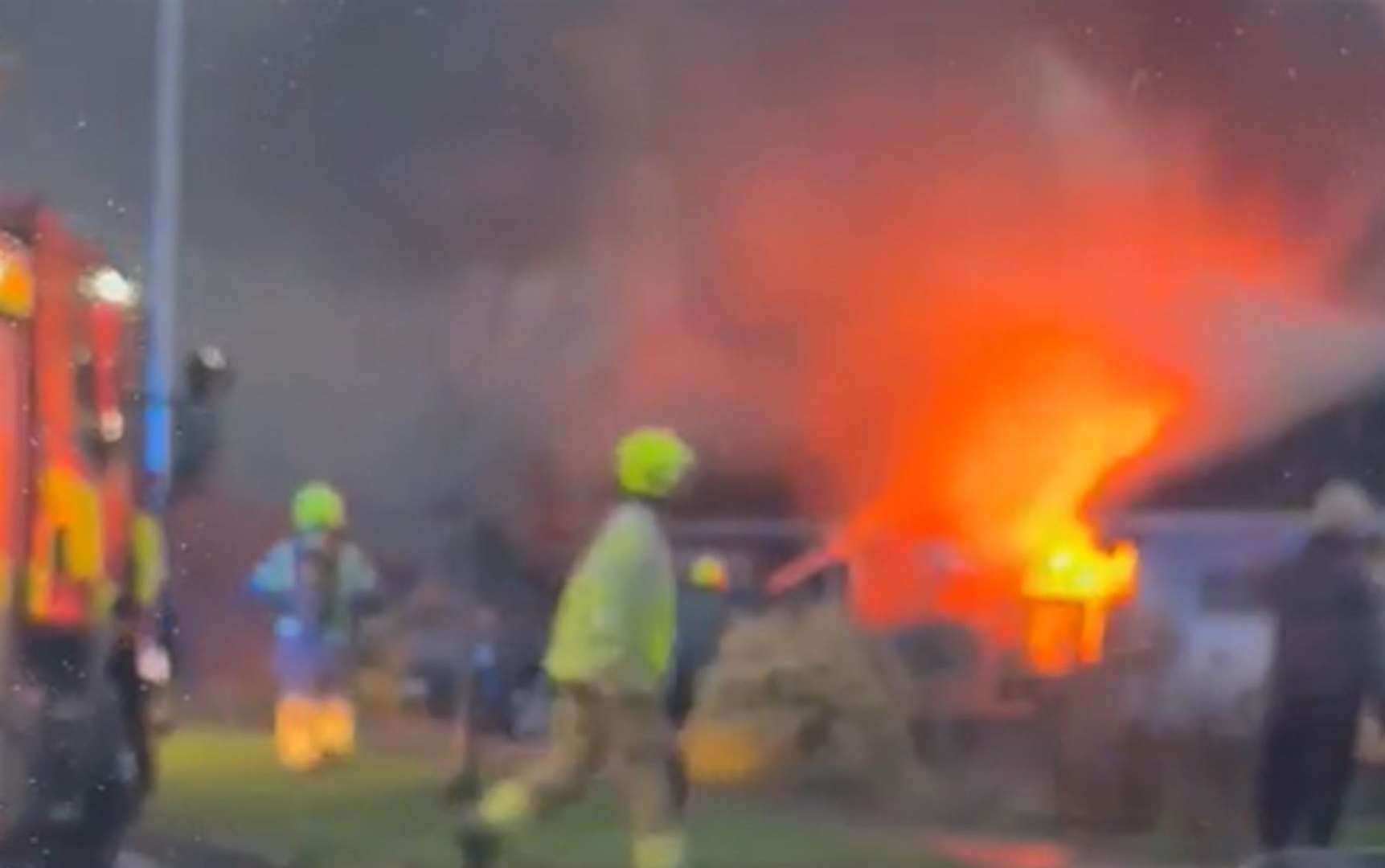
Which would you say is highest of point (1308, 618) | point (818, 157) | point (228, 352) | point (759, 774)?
point (818, 157)

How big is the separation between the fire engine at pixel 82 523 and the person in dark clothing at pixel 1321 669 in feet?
4.80

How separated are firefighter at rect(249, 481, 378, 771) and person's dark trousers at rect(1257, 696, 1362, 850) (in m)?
1.22

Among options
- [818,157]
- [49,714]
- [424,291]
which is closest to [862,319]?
[818,157]

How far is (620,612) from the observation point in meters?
2.51

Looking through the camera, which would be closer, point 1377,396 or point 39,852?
point 39,852

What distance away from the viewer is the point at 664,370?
8.31 ft

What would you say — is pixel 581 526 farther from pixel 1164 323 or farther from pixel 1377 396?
pixel 1377 396

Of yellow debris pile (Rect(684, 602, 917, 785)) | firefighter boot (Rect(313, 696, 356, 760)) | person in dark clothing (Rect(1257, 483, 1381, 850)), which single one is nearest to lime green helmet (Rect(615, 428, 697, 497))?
yellow debris pile (Rect(684, 602, 917, 785))

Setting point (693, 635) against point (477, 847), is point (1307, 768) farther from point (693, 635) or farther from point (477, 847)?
point (477, 847)

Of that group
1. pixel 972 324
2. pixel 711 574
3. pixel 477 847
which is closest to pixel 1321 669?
pixel 972 324

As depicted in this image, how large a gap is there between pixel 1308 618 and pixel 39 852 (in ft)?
5.59

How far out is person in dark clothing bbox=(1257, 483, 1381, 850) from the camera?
263 cm

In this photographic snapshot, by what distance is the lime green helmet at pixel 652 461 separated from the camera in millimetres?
2523

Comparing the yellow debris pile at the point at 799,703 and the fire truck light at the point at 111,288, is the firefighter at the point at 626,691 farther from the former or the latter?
the fire truck light at the point at 111,288
